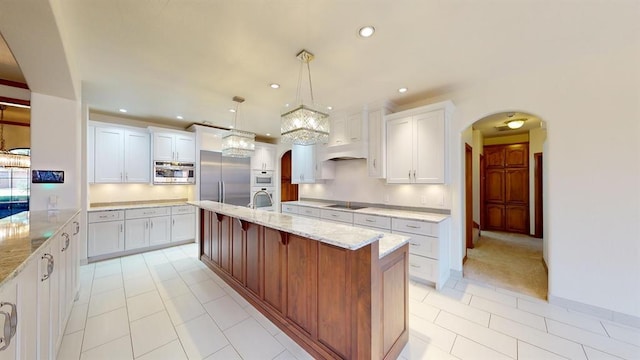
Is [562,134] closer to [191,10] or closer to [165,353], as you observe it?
[191,10]

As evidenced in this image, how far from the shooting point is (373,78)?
2.93m

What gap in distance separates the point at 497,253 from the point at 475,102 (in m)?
3.06

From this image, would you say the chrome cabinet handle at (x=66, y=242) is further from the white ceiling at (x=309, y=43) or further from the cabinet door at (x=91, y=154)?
the cabinet door at (x=91, y=154)

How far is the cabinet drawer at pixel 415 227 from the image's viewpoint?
299 cm

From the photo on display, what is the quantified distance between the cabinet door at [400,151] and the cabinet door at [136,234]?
15.2 ft

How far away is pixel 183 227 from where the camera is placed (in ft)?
15.9

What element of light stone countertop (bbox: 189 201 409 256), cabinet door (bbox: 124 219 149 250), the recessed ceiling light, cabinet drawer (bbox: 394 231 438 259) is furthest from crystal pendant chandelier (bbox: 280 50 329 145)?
cabinet door (bbox: 124 219 149 250)

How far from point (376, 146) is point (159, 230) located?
451 centimetres

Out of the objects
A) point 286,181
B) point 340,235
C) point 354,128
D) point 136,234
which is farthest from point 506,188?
point 136,234

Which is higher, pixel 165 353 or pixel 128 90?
pixel 128 90

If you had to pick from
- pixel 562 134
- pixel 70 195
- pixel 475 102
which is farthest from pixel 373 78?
pixel 70 195

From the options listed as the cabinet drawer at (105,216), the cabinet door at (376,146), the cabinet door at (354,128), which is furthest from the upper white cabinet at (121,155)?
the cabinet door at (376,146)

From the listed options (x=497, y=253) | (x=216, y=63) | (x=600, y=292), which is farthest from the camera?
(x=497, y=253)

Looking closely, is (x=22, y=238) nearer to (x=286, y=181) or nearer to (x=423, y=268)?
(x=423, y=268)
